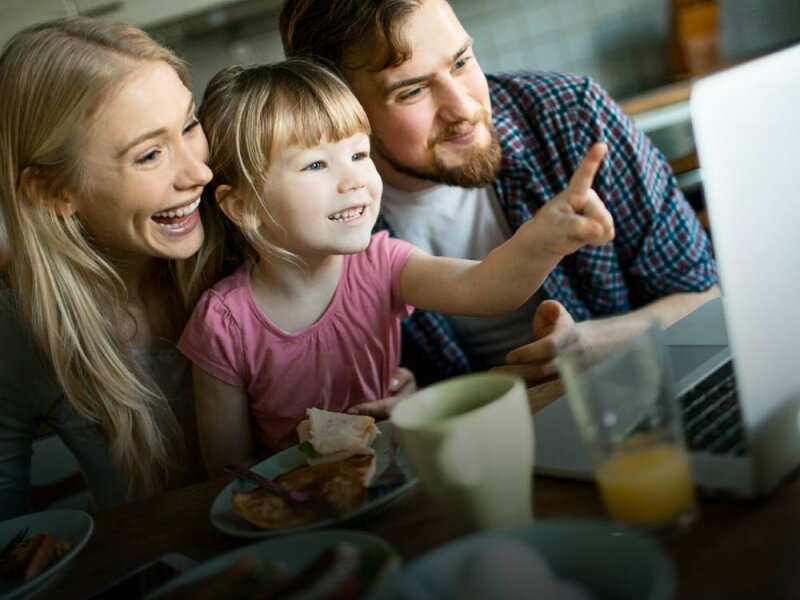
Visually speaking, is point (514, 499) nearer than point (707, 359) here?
Yes

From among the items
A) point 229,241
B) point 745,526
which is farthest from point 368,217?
point 745,526

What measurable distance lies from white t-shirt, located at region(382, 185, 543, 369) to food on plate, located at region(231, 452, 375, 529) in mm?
825

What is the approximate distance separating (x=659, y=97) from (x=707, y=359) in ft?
7.41

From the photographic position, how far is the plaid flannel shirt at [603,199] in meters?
1.59

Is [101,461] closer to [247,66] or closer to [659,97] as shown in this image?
[247,66]

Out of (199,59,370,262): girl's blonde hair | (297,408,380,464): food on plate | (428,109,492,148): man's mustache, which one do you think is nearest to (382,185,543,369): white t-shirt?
(428,109,492,148): man's mustache

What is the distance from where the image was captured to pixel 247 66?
1330mm

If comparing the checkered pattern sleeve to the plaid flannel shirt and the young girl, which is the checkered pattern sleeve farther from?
Answer: the young girl

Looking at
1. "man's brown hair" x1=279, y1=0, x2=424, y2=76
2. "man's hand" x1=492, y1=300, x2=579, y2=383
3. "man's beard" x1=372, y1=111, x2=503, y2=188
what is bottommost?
"man's hand" x1=492, y1=300, x2=579, y2=383

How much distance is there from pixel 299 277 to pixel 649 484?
81cm

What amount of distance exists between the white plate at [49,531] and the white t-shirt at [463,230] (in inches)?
35.2

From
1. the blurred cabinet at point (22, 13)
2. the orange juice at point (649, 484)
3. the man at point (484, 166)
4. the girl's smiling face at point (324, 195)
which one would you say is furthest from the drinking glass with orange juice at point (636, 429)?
the blurred cabinet at point (22, 13)

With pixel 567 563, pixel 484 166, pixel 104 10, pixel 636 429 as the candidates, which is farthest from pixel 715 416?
pixel 104 10

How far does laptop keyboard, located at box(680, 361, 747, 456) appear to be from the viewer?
655 mm
